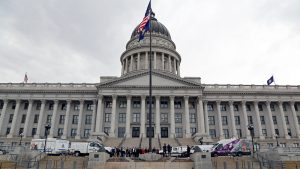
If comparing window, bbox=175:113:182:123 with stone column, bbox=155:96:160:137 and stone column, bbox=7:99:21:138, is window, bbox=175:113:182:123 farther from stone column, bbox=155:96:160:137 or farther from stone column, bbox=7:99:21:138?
stone column, bbox=7:99:21:138

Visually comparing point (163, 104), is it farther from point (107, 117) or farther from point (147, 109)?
point (107, 117)

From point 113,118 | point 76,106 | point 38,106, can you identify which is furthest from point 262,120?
point 38,106

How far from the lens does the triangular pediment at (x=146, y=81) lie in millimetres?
55719

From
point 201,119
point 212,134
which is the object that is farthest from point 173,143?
point 212,134

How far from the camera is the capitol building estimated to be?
2169 inches

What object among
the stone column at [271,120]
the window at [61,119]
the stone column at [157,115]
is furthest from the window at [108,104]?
the stone column at [271,120]

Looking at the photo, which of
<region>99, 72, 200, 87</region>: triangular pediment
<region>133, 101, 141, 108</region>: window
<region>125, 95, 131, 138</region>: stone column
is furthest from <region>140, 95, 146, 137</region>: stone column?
<region>133, 101, 141, 108</region>: window

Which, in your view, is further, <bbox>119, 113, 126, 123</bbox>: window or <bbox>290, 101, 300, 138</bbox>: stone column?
<bbox>290, 101, 300, 138</bbox>: stone column

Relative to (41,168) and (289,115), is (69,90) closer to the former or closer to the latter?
(41,168)

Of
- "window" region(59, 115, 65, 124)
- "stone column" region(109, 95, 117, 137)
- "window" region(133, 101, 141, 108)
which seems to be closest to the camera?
"stone column" region(109, 95, 117, 137)

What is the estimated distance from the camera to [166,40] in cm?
8219

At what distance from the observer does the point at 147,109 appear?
5741 cm

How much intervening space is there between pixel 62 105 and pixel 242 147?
44.9 m

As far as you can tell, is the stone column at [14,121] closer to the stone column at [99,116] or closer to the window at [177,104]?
the stone column at [99,116]
